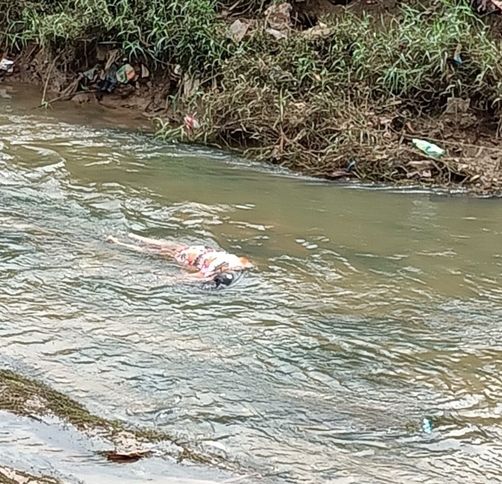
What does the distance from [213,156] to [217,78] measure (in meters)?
1.37

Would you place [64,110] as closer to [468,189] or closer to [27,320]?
[468,189]

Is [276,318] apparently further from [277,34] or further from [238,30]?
[238,30]

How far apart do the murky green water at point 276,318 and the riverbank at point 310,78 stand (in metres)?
0.68

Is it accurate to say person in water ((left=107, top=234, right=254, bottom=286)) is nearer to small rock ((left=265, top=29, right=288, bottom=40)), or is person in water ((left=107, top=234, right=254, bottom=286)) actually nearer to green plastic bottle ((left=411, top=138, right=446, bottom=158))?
green plastic bottle ((left=411, top=138, right=446, bottom=158))

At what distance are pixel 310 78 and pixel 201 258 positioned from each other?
3405 millimetres

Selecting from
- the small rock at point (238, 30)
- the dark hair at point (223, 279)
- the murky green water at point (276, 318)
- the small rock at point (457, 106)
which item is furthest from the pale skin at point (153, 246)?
the small rock at point (238, 30)

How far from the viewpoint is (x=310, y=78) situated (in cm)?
727

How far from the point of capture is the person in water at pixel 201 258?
406 centimetres

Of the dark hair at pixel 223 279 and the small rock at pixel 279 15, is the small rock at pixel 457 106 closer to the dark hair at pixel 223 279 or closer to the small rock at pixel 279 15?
the small rock at pixel 279 15

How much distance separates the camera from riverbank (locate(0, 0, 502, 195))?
6508 millimetres

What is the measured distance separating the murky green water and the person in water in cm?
9

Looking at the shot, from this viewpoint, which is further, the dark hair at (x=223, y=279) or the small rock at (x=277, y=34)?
the small rock at (x=277, y=34)

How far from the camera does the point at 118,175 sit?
19.4 ft

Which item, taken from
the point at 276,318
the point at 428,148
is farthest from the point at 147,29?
the point at 276,318
